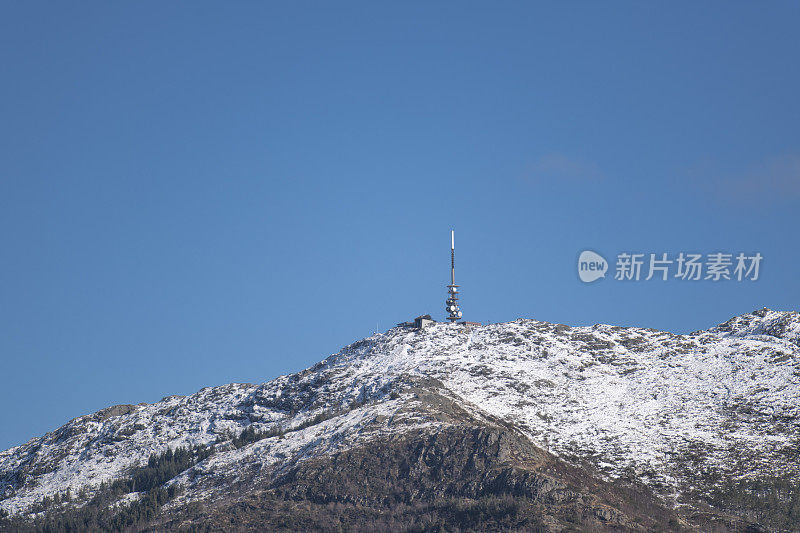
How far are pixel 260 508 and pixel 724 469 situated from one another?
64893 millimetres

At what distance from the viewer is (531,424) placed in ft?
528

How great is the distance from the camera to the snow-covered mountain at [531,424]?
463 feet

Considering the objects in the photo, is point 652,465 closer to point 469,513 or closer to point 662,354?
point 469,513

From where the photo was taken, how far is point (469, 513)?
124 m

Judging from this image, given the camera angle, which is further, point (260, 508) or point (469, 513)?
point (260, 508)

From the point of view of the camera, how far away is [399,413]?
508 feet

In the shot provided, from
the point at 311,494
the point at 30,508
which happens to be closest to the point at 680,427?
the point at 311,494

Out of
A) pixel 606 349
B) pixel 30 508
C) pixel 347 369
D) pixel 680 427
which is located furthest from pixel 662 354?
pixel 30 508

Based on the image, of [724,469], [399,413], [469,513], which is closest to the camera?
[469,513]

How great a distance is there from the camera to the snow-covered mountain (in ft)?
463

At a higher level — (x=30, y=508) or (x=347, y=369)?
(x=347, y=369)

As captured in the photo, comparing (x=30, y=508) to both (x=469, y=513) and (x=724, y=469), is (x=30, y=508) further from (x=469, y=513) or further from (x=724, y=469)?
(x=724, y=469)

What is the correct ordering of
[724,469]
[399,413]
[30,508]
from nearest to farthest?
[724,469] → [399,413] → [30,508]

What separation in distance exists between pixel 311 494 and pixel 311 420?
112ft
